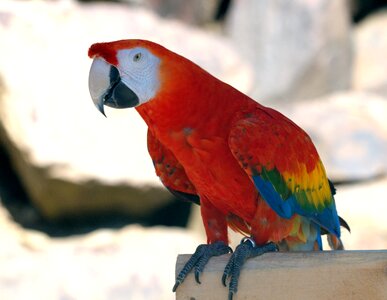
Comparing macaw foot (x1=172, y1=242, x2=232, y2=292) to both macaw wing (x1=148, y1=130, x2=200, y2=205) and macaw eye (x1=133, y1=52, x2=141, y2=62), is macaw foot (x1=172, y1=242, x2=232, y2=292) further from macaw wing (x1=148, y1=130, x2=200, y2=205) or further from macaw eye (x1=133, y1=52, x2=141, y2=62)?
macaw eye (x1=133, y1=52, x2=141, y2=62)

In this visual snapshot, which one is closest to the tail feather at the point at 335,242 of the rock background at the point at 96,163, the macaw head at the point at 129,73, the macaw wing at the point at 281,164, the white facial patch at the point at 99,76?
the macaw wing at the point at 281,164

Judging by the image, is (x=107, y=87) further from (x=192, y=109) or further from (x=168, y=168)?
(x=168, y=168)

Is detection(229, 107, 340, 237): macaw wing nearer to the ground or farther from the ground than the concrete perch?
farther from the ground

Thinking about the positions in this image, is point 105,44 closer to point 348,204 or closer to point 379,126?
point 348,204

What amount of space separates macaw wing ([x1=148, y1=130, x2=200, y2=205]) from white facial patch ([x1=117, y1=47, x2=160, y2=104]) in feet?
0.75

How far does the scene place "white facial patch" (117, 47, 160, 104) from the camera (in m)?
1.90

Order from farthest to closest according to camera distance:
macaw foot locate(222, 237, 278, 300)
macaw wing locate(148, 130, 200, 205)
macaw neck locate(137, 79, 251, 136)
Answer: macaw wing locate(148, 130, 200, 205) → macaw neck locate(137, 79, 251, 136) → macaw foot locate(222, 237, 278, 300)

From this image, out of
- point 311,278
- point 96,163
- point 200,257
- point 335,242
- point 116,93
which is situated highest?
point 96,163

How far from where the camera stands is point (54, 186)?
437 centimetres

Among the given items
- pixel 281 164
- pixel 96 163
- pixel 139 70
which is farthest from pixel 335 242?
pixel 96 163

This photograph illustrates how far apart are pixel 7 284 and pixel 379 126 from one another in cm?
211

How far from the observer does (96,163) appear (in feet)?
14.3

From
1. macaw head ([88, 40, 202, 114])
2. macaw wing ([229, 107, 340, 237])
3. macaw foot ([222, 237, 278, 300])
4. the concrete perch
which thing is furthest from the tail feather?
macaw head ([88, 40, 202, 114])

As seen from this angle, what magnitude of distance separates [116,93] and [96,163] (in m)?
2.49
